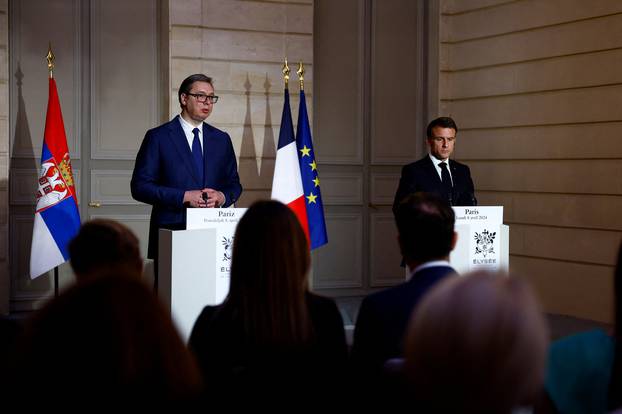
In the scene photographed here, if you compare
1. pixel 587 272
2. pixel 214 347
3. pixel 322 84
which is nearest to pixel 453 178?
pixel 587 272

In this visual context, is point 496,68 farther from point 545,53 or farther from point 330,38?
point 330,38

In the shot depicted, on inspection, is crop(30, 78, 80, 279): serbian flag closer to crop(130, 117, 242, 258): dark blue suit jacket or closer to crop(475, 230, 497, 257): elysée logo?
crop(130, 117, 242, 258): dark blue suit jacket

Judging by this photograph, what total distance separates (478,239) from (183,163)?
5.55ft

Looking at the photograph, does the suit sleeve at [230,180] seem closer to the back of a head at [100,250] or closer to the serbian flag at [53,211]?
the serbian flag at [53,211]

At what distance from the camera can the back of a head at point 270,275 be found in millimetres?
2000

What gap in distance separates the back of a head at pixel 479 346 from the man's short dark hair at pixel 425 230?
135 cm

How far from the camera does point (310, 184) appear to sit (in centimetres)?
617

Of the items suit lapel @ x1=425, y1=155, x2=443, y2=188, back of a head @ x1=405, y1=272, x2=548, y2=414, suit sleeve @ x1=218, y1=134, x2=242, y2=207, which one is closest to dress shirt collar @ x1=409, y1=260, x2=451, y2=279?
back of a head @ x1=405, y1=272, x2=548, y2=414

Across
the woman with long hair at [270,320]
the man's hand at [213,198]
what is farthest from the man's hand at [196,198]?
the woman with long hair at [270,320]

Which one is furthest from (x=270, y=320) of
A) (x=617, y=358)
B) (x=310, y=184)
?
(x=310, y=184)

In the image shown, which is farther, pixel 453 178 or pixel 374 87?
pixel 374 87

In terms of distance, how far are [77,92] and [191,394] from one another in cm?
578

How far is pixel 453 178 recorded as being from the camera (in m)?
5.57

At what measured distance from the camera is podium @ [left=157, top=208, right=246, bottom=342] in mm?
4117
